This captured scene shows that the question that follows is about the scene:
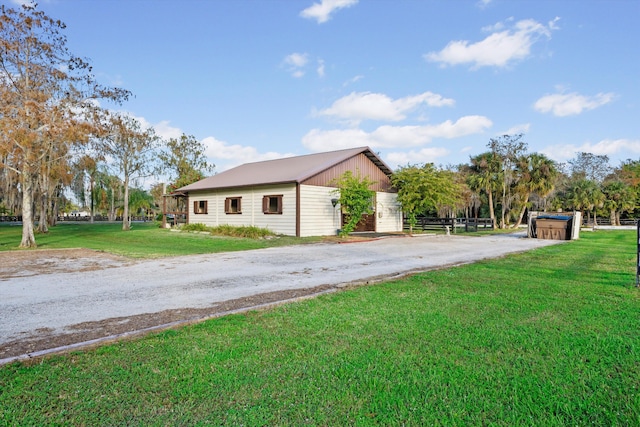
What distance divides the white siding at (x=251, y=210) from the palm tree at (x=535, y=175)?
19844 mm

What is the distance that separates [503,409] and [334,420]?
112 centimetres

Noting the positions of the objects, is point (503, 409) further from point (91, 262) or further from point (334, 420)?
point (91, 262)

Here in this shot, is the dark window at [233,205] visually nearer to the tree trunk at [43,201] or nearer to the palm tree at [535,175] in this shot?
the tree trunk at [43,201]

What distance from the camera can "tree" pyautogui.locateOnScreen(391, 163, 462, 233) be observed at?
21.4 m

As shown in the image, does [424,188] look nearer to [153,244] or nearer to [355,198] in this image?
[355,198]

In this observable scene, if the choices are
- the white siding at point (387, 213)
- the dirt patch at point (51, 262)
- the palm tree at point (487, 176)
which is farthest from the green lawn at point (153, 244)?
the palm tree at point (487, 176)

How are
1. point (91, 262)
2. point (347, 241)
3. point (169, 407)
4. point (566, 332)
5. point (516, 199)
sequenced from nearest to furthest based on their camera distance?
point (169, 407)
point (566, 332)
point (91, 262)
point (347, 241)
point (516, 199)

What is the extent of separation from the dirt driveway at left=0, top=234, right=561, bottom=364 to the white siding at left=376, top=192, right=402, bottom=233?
12.3 metres

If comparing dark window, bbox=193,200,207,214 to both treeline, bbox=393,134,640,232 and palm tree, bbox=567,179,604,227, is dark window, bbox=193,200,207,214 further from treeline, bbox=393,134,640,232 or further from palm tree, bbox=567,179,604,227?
palm tree, bbox=567,179,604,227

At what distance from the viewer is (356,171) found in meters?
22.6

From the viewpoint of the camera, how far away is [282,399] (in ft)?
8.87

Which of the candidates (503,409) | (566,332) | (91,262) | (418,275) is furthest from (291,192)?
(503,409)

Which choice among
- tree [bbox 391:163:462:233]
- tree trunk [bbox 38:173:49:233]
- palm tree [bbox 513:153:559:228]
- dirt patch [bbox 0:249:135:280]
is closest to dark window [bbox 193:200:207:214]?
tree trunk [bbox 38:173:49:233]

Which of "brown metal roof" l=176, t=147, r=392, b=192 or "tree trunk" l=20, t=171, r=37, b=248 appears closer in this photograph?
"tree trunk" l=20, t=171, r=37, b=248
